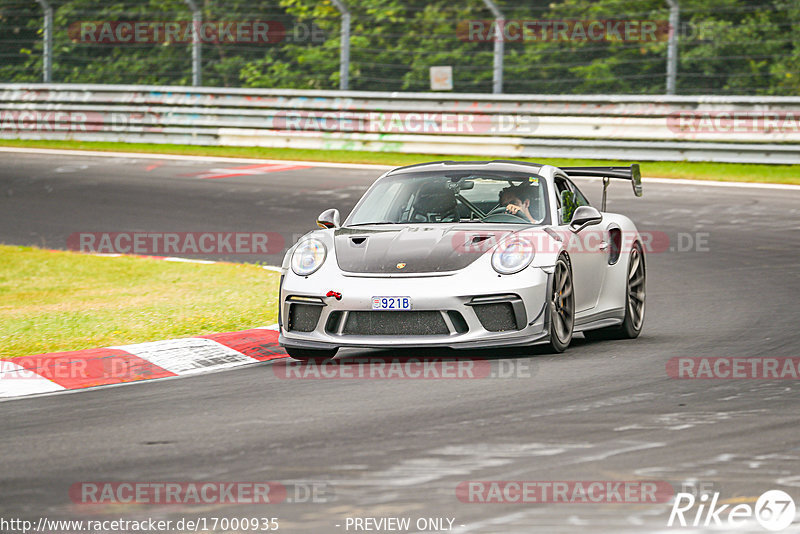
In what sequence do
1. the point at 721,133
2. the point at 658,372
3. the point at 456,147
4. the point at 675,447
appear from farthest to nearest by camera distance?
1. the point at 456,147
2. the point at 721,133
3. the point at 658,372
4. the point at 675,447

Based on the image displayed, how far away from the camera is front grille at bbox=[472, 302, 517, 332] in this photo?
781 cm

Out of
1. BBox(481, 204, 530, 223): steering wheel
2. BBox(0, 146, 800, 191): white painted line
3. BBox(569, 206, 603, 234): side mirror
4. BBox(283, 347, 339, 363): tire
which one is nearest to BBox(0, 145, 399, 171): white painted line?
BBox(0, 146, 800, 191): white painted line

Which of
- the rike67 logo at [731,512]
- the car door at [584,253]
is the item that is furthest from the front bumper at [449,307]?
the rike67 logo at [731,512]

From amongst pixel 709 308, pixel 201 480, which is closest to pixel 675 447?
pixel 201 480

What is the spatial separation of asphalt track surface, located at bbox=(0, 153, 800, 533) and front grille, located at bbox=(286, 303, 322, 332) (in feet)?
1.00

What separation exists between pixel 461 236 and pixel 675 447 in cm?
299

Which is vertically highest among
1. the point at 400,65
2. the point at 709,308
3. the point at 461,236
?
the point at 400,65

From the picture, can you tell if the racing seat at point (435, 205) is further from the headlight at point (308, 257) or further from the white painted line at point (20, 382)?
the white painted line at point (20, 382)

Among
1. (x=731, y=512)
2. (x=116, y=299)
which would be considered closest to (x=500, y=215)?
(x=116, y=299)

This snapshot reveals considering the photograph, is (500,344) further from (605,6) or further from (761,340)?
(605,6)

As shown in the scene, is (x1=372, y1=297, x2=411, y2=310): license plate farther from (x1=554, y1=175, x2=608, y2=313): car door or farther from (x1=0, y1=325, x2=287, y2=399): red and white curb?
(x1=554, y1=175, x2=608, y2=313): car door

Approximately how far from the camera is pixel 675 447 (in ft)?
18.2

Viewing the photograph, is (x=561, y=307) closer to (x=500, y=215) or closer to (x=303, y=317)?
(x=500, y=215)

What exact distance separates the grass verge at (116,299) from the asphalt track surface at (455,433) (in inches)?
49.8
